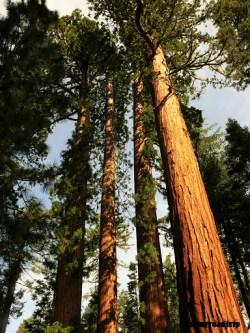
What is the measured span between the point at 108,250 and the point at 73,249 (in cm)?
92

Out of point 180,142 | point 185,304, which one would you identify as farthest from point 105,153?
point 185,304

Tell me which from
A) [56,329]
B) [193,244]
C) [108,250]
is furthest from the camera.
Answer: [108,250]

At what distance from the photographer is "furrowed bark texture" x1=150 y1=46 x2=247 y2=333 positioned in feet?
9.32

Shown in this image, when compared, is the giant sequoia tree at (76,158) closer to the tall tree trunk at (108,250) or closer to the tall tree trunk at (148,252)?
the tall tree trunk at (108,250)

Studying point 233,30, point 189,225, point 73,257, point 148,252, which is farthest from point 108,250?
point 233,30

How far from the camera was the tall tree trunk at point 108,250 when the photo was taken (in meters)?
6.74

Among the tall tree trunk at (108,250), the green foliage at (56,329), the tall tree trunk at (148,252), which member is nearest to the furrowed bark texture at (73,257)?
the green foliage at (56,329)

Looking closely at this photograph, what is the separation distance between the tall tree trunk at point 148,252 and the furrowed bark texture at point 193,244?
3.24 m

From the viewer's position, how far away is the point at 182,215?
12.0 feet

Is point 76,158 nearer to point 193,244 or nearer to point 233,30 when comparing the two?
point 233,30

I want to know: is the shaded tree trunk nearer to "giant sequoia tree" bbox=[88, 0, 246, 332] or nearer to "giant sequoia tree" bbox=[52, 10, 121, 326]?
"giant sequoia tree" bbox=[52, 10, 121, 326]

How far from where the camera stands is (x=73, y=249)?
7.29 m

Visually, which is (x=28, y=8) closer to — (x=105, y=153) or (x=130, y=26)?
(x=130, y=26)

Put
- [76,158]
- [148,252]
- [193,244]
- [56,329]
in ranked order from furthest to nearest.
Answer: [76,158] < [148,252] < [56,329] < [193,244]
